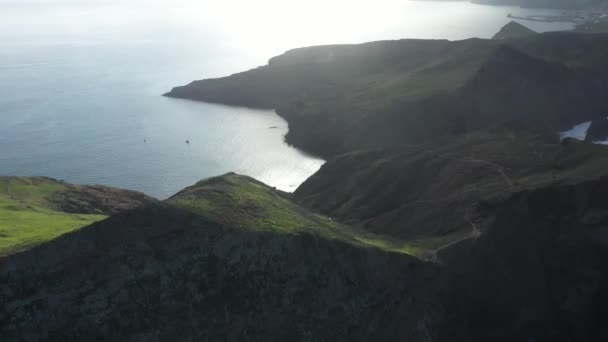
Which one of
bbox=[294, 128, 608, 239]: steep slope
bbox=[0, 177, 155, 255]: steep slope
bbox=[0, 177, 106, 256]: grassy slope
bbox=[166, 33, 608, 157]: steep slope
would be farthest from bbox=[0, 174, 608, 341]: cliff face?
bbox=[166, 33, 608, 157]: steep slope

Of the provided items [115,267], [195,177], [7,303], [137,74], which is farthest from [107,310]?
[137,74]

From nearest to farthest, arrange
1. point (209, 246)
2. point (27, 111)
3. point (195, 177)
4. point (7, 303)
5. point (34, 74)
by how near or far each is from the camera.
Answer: point (7, 303), point (209, 246), point (195, 177), point (27, 111), point (34, 74)

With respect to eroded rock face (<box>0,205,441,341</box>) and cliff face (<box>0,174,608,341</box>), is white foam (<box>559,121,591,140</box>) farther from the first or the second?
eroded rock face (<box>0,205,441,341</box>)

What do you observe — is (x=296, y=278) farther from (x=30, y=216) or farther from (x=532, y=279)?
(x=30, y=216)

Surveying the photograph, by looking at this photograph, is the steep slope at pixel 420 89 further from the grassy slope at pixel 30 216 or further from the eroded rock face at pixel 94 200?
the grassy slope at pixel 30 216

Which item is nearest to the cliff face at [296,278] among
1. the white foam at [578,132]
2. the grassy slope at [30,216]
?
the grassy slope at [30,216]

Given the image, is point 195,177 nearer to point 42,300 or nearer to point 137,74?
point 42,300
